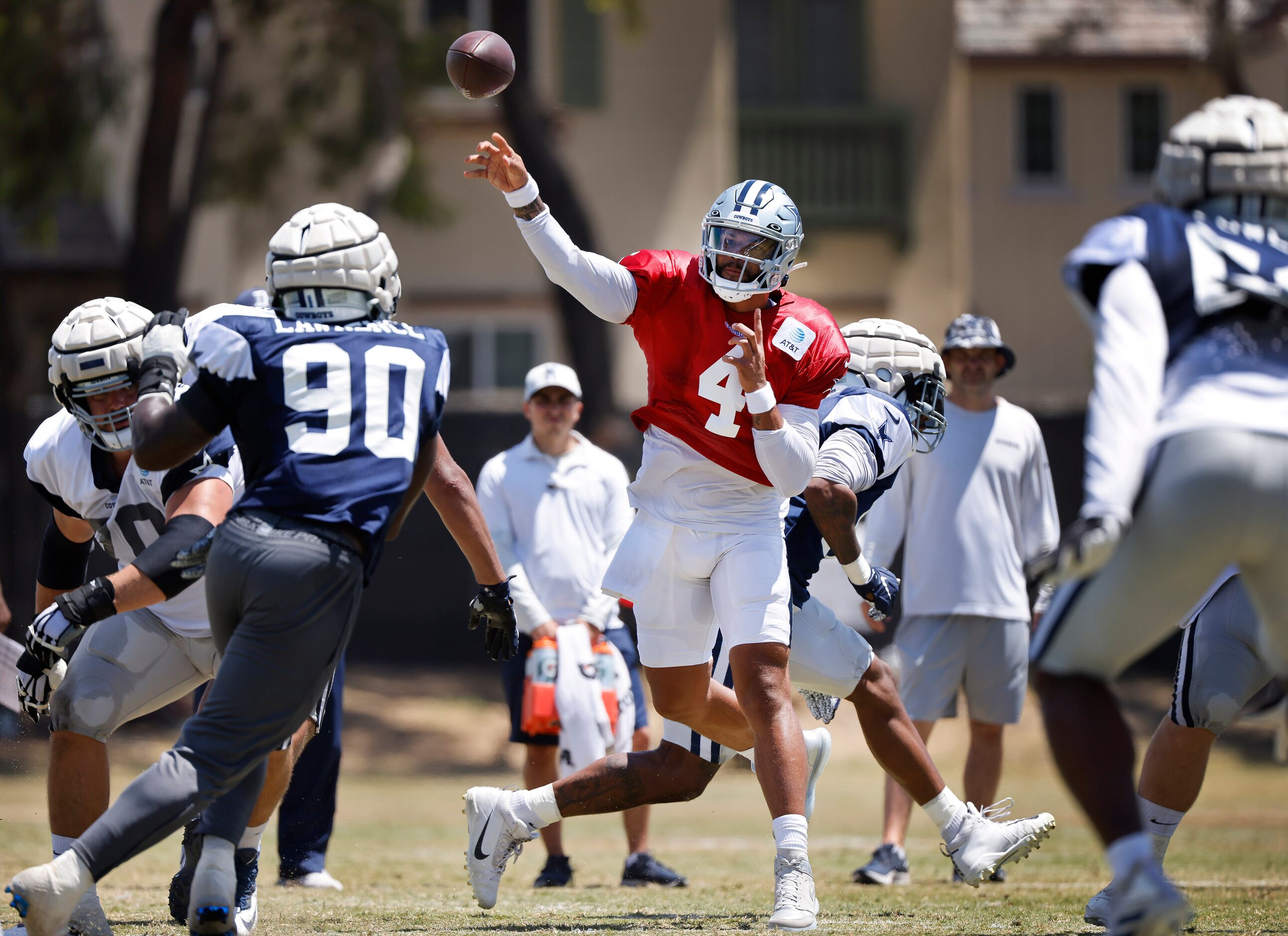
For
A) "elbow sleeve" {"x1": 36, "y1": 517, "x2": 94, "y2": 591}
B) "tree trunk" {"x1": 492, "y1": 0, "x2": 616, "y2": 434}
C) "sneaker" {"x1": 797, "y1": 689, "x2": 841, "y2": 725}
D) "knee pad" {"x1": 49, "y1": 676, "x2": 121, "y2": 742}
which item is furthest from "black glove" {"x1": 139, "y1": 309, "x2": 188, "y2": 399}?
"tree trunk" {"x1": 492, "y1": 0, "x2": 616, "y2": 434}

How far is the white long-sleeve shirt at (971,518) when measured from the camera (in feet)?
24.6

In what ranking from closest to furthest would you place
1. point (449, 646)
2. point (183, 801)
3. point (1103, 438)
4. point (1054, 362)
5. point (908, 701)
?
point (1103, 438) < point (183, 801) < point (908, 701) < point (449, 646) < point (1054, 362)

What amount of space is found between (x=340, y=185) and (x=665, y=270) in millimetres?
13477

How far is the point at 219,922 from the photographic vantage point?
13.4 feet

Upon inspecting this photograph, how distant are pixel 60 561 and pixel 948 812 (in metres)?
3.23

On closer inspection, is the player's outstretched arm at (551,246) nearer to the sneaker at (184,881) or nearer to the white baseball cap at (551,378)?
the sneaker at (184,881)

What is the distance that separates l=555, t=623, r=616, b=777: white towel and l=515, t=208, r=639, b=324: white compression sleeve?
2818 millimetres

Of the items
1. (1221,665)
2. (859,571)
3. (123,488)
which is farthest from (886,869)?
(123,488)

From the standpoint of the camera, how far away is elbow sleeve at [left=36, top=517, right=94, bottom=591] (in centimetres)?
548

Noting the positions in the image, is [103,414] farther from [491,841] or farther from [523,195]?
[491,841]

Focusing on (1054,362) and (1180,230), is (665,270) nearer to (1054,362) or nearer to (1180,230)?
(1180,230)

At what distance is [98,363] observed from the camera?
481 centimetres

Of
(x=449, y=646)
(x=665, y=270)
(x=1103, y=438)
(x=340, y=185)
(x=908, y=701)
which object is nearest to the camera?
(x=1103, y=438)

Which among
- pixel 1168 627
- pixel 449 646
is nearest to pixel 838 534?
pixel 1168 627
